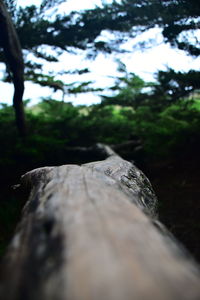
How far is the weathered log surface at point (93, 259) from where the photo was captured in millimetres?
641

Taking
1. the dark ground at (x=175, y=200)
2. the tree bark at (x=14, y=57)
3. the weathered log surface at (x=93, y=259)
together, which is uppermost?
the tree bark at (x=14, y=57)

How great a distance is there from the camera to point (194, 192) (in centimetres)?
500

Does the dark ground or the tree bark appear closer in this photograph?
the dark ground

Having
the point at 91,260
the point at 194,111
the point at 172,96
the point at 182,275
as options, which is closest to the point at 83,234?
Answer: the point at 91,260

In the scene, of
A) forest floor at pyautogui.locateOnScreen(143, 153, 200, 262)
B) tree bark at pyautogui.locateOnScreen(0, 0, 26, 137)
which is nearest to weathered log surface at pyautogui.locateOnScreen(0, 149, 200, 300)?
forest floor at pyautogui.locateOnScreen(143, 153, 200, 262)

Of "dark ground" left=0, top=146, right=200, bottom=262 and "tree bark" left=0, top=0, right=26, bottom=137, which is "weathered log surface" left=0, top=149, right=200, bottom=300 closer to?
"dark ground" left=0, top=146, right=200, bottom=262

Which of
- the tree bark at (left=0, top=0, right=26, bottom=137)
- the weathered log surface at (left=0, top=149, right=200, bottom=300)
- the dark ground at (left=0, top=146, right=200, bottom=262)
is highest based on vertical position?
the tree bark at (left=0, top=0, right=26, bottom=137)

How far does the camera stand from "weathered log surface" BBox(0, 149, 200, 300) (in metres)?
0.64

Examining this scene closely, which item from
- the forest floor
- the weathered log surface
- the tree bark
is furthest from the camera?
the tree bark

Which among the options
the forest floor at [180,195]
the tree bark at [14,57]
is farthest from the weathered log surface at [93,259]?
the tree bark at [14,57]

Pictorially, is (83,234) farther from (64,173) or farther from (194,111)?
(194,111)

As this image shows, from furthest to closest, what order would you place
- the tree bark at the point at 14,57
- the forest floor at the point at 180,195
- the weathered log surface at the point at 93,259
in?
the tree bark at the point at 14,57 < the forest floor at the point at 180,195 < the weathered log surface at the point at 93,259

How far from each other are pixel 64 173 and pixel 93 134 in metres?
5.96

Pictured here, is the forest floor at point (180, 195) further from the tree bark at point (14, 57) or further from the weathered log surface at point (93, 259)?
the tree bark at point (14, 57)
